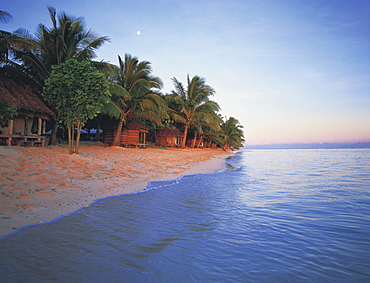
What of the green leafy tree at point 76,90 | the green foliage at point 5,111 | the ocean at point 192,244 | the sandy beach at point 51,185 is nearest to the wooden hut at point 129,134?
the green foliage at point 5,111

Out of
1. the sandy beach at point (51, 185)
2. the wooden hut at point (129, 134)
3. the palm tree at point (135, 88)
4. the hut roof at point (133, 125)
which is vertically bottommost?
the sandy beach at point (51, 185)

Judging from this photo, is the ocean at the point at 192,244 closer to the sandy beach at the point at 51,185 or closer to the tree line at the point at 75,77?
→ the sandy beach at the point at 51,185

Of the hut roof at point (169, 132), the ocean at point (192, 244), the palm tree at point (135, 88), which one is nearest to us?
the ocean at point (192, 244)

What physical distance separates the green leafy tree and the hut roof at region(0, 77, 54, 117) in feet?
10.8

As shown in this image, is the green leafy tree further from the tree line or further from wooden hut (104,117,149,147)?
wooden hut (104,117,149,147)

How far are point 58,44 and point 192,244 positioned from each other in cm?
1649

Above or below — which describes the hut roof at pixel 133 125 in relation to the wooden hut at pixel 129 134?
above

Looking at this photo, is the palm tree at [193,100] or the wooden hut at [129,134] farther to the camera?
the palm tree at [193,100]

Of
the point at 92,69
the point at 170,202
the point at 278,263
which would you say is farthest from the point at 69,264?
the point at 92,69

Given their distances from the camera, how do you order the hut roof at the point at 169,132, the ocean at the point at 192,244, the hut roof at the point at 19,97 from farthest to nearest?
the hut roof at the point at 169,132 < the hut roof at the point at 19,97 < the ocean at the point at 192,244

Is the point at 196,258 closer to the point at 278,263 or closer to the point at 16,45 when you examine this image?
the point at 278,263

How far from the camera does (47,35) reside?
49.4 feet

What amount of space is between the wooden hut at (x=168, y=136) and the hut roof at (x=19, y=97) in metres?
18.3

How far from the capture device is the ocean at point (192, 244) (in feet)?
8.00
